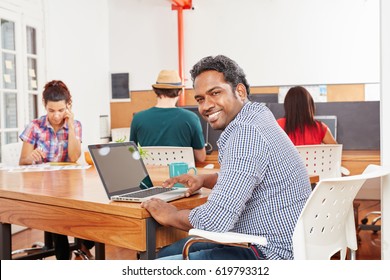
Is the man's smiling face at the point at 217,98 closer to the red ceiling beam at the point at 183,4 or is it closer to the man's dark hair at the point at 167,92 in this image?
the man's dark hair at the point at 167,92

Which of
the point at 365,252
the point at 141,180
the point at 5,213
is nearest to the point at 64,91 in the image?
the point at 5,213

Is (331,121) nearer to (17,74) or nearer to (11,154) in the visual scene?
(11,154)

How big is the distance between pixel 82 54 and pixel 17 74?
1074 mm

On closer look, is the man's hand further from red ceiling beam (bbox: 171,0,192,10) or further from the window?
red ceiling beam (bbox: 171,0,192,10)

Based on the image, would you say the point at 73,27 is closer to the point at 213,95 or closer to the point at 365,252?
the point at 365,252

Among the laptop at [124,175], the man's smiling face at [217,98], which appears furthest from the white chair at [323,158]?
the man's smiling face at [217,98]

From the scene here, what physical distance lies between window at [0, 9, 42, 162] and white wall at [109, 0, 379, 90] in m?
1.52

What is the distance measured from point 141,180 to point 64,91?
49.5 inches

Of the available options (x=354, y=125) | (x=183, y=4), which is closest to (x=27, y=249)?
(x=354, y=125)

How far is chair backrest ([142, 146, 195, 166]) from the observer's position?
251 centimetres

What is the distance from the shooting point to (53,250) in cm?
261

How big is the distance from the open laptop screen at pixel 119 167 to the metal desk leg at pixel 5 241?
602 mm

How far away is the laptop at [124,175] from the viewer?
59.3 inches

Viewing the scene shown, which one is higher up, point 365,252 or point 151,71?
point 151,71
